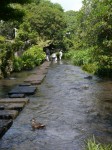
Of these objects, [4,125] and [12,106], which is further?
[12,106]

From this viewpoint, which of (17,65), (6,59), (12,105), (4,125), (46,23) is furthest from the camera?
(46,23)

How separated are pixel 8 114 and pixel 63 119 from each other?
6.78ft

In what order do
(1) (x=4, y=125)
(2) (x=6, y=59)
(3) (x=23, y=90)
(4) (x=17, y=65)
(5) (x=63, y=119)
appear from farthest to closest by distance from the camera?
1. (4) (x=17, y=65)
2. (2) (x=6, y=59)
3. (3) (x=23, y=90)
4. (5) (x=63, y=119)
5. (1) (x=4, y=125)

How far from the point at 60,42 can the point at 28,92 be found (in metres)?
41.0

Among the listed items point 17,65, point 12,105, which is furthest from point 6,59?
point 12,105

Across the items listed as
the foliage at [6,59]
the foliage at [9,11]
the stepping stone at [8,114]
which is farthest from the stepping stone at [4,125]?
the foliage at [6,59]

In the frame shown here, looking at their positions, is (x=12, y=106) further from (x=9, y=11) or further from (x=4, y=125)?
(x=9, y=11)

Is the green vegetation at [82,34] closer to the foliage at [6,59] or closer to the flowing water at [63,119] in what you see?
the foliage at [6,59]

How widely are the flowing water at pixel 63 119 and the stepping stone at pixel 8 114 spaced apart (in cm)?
22

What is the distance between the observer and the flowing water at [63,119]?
10219 millimetres

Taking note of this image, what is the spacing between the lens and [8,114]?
12.9 metres

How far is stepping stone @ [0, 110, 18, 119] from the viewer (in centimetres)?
1273

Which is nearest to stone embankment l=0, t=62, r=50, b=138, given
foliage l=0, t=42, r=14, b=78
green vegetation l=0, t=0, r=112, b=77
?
green vegetation l=0, t=0, r=112, b=77

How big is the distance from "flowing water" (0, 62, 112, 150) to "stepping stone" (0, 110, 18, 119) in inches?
8.8
